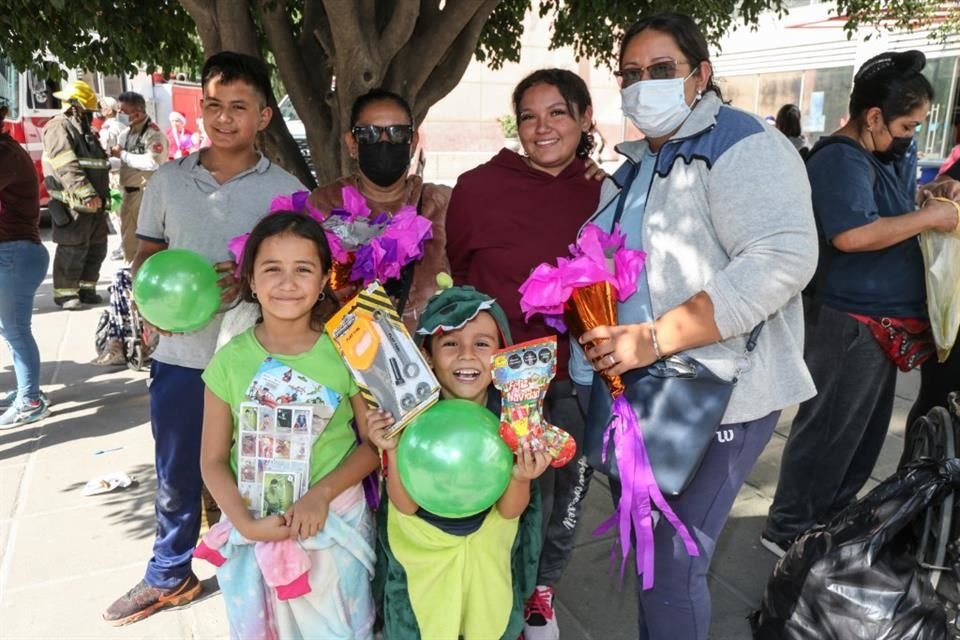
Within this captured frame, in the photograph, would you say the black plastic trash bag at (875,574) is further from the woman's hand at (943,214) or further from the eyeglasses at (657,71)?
the eyeglasses at (657,71)

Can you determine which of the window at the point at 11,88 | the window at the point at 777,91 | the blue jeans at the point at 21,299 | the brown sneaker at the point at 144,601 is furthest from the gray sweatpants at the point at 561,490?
the window at the point at 777,91

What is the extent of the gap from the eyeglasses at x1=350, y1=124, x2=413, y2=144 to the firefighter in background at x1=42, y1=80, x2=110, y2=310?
5.71 meters

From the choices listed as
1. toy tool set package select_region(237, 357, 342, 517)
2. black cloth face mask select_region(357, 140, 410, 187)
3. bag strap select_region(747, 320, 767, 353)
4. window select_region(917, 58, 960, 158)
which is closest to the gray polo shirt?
black cloth face mask select_region(357, 140, 410, 187)

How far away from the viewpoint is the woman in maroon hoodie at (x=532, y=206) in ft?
8.05

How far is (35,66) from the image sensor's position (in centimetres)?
404

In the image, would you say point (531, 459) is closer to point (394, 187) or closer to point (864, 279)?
point (394, 187)

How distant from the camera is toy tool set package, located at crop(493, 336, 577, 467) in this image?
1.90m

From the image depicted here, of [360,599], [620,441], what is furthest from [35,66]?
[620,441]

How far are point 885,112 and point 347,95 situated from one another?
2359 mm

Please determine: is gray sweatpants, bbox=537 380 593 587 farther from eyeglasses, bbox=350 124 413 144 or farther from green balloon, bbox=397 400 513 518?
eyeglasses, bbox=350 124 413 144

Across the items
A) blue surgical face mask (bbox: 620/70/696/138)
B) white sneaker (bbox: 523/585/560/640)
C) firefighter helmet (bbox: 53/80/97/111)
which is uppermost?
firefighter helmet (bbox: 53/80/97/111)

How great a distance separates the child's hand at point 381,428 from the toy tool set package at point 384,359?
2cm

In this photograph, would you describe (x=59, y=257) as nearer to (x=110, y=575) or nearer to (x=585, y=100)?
(x=110, y=575)

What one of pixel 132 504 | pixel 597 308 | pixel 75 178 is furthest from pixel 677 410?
pixel 75 178
